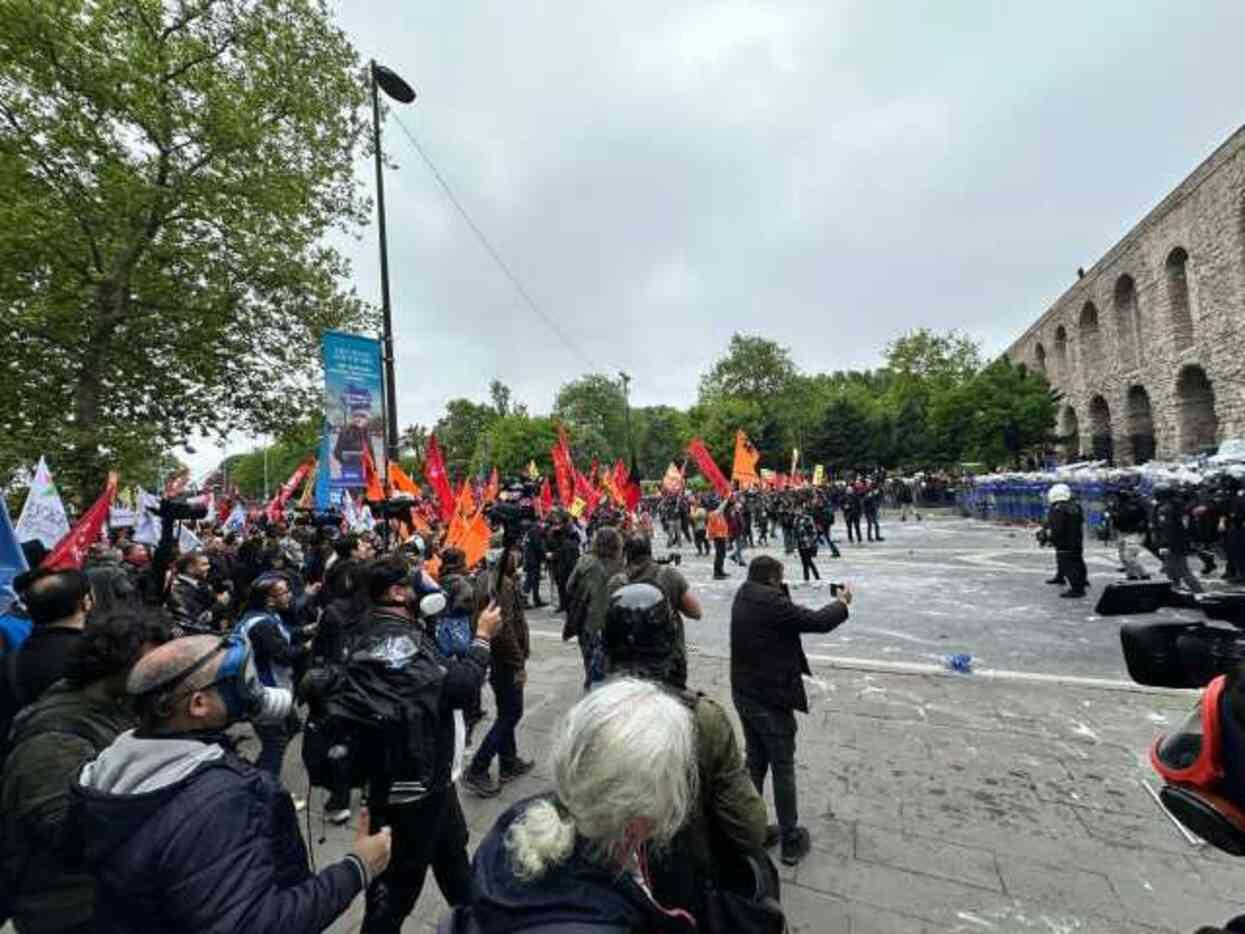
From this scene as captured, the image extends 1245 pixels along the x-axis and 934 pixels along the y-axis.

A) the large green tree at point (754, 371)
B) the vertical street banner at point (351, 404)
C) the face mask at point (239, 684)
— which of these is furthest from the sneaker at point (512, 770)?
the large green tree at point (754, 371)

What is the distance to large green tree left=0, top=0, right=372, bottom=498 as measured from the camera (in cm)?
1068

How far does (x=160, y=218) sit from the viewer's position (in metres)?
12.1

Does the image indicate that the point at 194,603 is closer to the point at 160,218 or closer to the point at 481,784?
the point at 481,784

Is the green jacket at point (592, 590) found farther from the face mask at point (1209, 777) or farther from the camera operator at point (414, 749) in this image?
the face mask at point (1209, 777)

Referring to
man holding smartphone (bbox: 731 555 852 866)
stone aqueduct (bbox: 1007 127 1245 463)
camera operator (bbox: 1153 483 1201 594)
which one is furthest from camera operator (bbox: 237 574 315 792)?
stone aqueduct (bbox: 1007 127 1245 463)

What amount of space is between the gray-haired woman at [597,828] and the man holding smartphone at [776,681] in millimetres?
2307

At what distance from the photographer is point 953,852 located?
3510 millimetres

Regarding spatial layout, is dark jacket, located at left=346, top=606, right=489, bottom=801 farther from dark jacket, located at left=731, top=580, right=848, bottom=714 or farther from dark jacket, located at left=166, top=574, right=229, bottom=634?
dark jacket, located at left=166, top=574, right=229, bottom=634

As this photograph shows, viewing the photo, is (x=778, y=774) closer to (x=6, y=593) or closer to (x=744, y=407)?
(x=6, y=593)

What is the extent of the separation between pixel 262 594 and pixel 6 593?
142 cm

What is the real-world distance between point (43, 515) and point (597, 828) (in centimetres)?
715

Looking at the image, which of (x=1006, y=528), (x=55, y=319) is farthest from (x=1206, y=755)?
(x=1006, y=528)

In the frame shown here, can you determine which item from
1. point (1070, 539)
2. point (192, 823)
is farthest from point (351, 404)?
point (1070, 539)

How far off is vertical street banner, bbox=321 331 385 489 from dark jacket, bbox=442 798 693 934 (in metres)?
8.23
